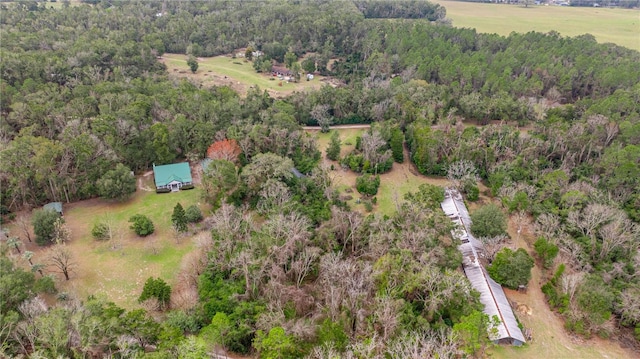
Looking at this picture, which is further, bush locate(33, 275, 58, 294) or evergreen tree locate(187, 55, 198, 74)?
evergreen tree locate(187, 55, 198, 74)

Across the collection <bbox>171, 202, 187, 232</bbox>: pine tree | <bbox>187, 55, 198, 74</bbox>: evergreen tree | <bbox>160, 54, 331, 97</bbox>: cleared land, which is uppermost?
<bbox>187, 55, 198, 74</bbox>: evergreen tree

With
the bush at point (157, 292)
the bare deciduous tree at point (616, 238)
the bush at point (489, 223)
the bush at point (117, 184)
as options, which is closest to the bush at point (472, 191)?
the bush at point (489, 223)

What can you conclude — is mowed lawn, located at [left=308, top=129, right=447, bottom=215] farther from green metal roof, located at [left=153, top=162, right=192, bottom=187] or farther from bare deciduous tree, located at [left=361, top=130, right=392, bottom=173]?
green metal roof, located at [left=153, top=162, right=192, bottom=187]

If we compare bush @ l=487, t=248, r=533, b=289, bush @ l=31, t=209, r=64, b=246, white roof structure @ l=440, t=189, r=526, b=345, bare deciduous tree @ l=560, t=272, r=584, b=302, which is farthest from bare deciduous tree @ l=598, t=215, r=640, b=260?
bush @ l=31, t=209, r=64, b=246

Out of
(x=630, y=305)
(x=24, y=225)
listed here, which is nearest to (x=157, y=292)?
(x=24, y=225)

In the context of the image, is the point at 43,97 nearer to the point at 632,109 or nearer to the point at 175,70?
the point at 175,70

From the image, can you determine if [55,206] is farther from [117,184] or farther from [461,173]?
[461,173]

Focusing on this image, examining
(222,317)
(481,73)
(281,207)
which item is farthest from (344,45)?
(222,317)
